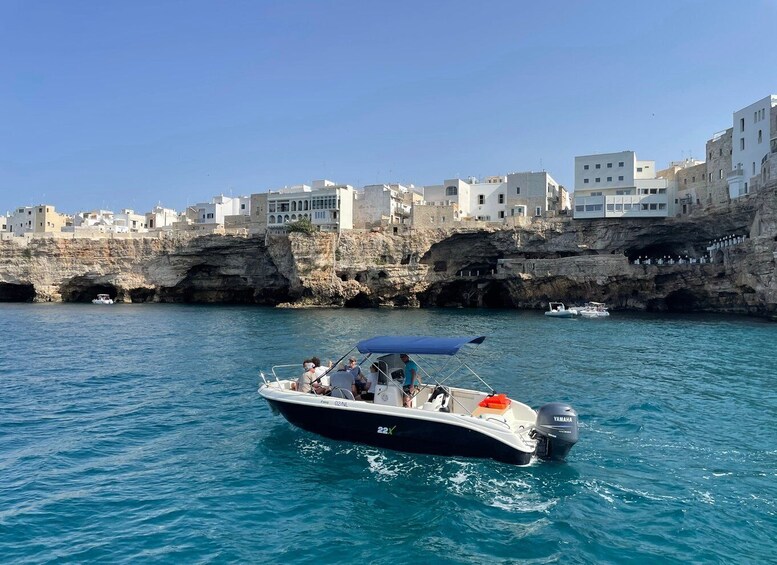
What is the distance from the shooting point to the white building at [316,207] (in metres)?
63.6

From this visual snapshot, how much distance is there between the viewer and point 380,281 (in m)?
58.7

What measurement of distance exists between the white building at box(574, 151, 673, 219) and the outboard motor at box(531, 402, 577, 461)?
48.5 m

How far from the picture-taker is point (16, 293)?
235 ft

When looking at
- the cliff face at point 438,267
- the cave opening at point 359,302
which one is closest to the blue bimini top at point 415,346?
the cliff face at point 438,267

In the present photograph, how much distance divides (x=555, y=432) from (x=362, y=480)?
398 cm

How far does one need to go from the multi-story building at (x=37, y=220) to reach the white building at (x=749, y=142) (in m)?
97.3

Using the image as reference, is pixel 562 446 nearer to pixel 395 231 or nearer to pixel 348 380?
Result: pixel 348 380

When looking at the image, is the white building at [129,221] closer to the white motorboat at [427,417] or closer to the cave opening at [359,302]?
the cave opening at [359,302]

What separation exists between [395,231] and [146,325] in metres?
29.9

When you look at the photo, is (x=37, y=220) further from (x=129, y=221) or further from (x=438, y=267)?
(x=438, y=267)

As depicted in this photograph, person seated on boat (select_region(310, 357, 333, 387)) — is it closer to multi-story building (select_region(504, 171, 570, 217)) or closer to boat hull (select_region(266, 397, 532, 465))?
boat hull (select_region(266, 397, 532, 465))

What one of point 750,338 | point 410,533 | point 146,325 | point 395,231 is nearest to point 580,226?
point 395,231

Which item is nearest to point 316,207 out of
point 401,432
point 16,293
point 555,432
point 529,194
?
point 529,194

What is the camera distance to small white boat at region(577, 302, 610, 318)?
47375mm
